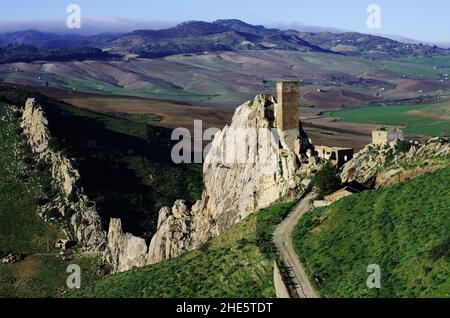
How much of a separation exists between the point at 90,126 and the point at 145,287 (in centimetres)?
9043

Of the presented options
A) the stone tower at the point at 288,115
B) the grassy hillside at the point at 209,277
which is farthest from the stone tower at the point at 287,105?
the grassy hillside at the point at 209,277

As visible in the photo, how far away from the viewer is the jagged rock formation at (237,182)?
226 feet

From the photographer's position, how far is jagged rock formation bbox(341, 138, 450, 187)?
5831 cm

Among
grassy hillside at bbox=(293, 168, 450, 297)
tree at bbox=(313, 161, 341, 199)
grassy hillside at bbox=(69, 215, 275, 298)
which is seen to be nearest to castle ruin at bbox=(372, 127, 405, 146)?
tree at bbox=(313, 161, 341, 199)

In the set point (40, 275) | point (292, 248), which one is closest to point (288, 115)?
point (292, 248)

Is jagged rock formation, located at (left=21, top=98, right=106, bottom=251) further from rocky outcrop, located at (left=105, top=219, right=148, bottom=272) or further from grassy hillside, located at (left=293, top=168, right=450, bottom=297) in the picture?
grassy hillside, located at (left=293, top=168, right=450, bottom=297)

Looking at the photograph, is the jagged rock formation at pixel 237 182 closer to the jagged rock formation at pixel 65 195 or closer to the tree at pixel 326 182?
the tree at pixel 326 182

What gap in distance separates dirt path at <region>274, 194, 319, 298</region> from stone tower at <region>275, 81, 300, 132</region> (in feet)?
34.1

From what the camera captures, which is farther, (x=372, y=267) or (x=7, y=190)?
(x=7, y=190)

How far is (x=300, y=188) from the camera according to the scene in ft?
214
